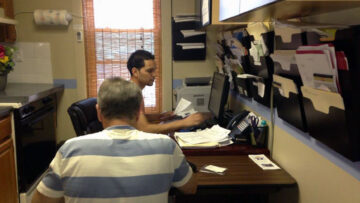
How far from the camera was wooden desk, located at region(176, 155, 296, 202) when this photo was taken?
4.78 ft

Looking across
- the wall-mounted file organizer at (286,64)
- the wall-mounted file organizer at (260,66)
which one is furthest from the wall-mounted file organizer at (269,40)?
the wall-mounted file organizer at (286,64)

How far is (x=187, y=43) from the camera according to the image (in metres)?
3.31

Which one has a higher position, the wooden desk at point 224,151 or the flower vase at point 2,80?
the flower vase at point 2,80

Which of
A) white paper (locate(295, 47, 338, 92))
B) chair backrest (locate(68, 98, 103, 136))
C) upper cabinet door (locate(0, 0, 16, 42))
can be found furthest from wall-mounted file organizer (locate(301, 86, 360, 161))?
upper cabinet door (locate(0, 0, 16, 42))

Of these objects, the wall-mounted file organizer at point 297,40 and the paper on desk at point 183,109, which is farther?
the paper on desk at point 183,109

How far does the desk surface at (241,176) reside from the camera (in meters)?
1.46

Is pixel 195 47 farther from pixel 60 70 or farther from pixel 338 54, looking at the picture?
pixel 338 54

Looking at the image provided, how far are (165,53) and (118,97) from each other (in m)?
2.31

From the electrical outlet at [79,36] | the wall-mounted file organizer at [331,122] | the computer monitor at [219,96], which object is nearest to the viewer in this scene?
the wall-mounted file organizer at [331,122]

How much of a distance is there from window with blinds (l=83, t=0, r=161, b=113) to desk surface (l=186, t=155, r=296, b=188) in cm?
191

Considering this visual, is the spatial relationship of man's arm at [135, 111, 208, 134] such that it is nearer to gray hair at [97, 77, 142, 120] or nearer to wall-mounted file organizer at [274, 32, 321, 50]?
wall-mounted file organizer at [274, 32, 321, 50]

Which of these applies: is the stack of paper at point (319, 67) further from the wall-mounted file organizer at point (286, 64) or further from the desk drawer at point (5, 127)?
the desk drawer at point (5, 127)

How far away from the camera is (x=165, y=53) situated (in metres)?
3.37

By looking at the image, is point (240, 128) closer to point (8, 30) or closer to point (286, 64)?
point (286, 64)
